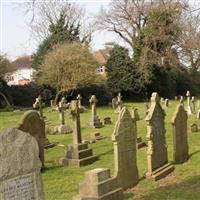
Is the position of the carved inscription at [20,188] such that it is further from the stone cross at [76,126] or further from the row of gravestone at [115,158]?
the stone cross at [76,126]

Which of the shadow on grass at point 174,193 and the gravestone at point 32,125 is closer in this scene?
the shadow on grass at point 174,193

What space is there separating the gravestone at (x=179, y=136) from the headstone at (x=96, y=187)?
4382mm

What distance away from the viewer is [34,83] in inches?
1821

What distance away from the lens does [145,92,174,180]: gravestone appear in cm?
1123

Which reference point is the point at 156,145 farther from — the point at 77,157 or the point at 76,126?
the point at 76,126

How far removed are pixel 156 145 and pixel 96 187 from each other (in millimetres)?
3582

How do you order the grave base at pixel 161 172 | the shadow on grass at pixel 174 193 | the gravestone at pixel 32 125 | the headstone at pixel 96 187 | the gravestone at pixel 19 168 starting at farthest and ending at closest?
the gravestone at pixel 32 125, the grave base at pixel 161 172, the shadow on grass at pixel 174 193, the headstone at pixel 96 187, the gravestone at pixel 19 168

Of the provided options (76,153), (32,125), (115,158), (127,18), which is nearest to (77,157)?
(76,153)

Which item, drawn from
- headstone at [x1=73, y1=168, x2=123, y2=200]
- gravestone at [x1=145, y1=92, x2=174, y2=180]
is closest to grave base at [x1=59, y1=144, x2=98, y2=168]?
gravestone at [x1=145, y1=92, x2=174, y2=180]

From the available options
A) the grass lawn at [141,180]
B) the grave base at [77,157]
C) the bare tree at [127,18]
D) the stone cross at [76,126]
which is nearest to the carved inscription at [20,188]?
the grass lawn at [141,180]

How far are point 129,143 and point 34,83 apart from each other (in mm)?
36588

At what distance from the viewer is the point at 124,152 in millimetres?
10211

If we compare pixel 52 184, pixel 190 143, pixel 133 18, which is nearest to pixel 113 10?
pixel 133 18

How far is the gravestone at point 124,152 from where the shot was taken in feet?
32.7
